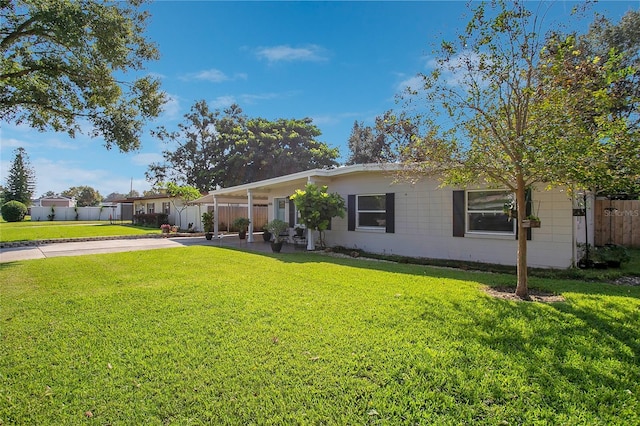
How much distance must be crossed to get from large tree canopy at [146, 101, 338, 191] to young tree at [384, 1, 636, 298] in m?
22.0

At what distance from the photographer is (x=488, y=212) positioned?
870 centimetres

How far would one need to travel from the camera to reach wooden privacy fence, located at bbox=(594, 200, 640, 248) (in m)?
11.8

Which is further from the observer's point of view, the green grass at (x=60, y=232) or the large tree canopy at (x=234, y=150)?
the large tree canopy at (x=234, y=150)

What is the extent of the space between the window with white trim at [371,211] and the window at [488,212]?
270 centimetres

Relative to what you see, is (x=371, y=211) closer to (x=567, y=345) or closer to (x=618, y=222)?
(x=567, y=345)

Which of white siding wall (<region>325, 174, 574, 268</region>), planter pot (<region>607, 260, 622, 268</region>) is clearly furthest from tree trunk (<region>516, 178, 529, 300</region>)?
planter pot (<region>607, 260, 622, 268</region>)

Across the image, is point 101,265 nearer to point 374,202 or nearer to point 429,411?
point 374,202

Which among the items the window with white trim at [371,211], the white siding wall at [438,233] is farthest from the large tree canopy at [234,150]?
the window with white trim at [371,211]

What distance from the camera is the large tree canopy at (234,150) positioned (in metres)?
27.7

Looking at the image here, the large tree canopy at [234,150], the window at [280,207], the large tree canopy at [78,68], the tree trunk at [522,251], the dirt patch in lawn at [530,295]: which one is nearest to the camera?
the dirt patch in lawn at [530,295]

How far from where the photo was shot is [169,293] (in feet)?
19.1

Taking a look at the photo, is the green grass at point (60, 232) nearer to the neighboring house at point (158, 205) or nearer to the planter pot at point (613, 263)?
the neighboring house at point (158, 205)

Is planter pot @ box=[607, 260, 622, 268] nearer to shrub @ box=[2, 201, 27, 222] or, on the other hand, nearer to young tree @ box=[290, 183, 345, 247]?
young tree @ box=[290, 183, 345, 247]

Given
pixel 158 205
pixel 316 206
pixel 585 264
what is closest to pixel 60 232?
pixel 158 205
